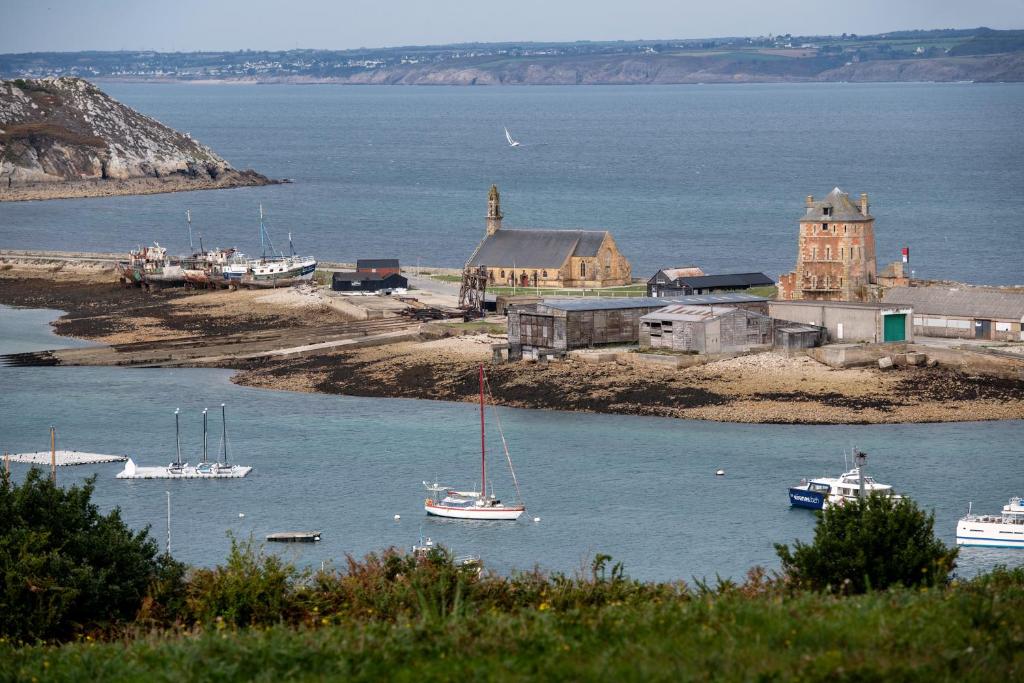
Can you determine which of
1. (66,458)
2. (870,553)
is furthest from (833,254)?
(870,553)

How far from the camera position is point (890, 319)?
6103 cm

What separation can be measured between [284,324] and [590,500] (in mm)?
32502

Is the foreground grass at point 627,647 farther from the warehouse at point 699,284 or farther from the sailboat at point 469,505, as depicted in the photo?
the warehouse at point 699,284

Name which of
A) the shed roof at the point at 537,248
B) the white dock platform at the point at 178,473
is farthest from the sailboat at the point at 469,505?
the shed roof at the point at 537,248

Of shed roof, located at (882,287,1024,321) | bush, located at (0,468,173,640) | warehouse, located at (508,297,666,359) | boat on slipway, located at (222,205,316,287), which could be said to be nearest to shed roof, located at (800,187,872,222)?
shed roof, located at (882,287,1024,321)

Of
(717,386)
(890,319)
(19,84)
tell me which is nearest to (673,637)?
(717,386)

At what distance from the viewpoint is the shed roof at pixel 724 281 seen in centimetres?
7131

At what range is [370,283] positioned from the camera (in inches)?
3155

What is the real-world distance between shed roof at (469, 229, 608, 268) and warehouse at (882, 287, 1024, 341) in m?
17.2

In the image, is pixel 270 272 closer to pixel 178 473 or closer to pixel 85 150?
pixel 178 473

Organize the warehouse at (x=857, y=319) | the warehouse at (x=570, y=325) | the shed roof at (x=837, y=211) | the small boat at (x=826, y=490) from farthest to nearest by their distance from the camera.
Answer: the shed roof at (x=837, y=211) → the warehouse at (x=570, y=325) → the warehouse at (x=857, y=319) → the small boat at (x=826, y=490)

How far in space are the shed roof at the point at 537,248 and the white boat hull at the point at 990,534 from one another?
39.0m

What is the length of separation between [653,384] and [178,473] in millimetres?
17167

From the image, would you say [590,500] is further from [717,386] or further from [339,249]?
[339,249]
